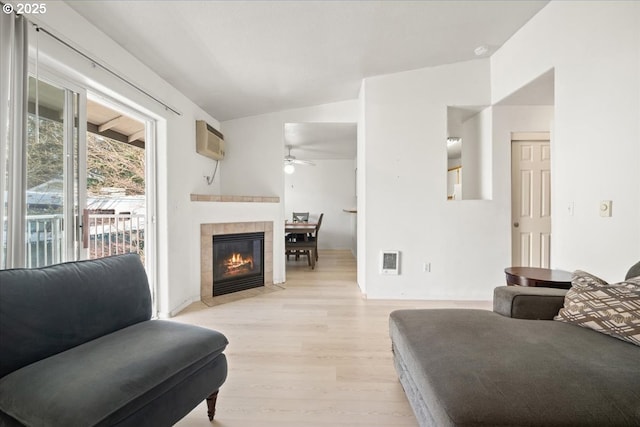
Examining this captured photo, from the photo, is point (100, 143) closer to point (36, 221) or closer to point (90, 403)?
point (36, 221)

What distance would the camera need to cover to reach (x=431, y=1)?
90.5 inches

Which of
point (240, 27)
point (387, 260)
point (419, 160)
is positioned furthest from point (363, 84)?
point (387, 260)

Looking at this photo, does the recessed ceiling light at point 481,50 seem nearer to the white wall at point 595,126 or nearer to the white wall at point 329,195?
the white wall at point 595,126

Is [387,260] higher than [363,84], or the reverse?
[363,84]

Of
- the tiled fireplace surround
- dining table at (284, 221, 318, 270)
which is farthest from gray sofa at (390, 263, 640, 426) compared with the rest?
dining table at (284, 221, 318, 270)

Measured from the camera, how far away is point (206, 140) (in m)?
3.62

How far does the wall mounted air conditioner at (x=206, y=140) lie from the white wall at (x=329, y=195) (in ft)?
12.0

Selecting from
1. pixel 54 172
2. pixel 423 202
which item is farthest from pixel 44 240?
pixel 423 202

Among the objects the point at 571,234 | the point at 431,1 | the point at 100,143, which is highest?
the point at 431,1

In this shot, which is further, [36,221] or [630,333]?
[36,221]

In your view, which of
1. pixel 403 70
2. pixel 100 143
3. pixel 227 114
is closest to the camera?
pixel 100 143

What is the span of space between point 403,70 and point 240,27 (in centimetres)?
203

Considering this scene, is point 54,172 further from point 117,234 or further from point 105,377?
point 105,377

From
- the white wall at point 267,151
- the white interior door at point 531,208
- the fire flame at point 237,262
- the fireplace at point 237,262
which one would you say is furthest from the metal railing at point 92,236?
the white interior door at point 531,208
